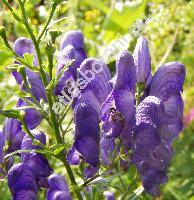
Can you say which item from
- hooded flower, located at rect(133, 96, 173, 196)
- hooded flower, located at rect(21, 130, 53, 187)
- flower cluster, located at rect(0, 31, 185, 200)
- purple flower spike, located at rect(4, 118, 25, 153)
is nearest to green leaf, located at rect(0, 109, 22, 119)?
flower cluster, located at rect(0, 31, 185, 200)

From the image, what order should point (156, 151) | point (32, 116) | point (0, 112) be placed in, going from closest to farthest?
point (0, 112) < point (156, 151) < point (32, 116)

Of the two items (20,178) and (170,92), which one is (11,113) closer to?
(20,178)

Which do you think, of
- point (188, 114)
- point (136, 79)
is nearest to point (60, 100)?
point (136, 79)

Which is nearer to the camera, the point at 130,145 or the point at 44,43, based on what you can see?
the point at 130,145

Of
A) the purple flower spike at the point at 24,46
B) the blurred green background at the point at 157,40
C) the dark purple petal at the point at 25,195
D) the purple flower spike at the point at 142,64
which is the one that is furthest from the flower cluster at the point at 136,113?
the blurred green background at the point at 157,40

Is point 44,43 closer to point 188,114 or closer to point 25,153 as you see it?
point 25,153

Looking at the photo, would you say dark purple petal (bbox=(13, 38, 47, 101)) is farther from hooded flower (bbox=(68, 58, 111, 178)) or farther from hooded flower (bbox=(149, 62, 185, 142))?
hooded flower (bbox=(149, 62, 185, 142))

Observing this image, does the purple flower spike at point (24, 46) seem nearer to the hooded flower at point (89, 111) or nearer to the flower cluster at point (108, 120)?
the flower cluster at point (108, 120)
